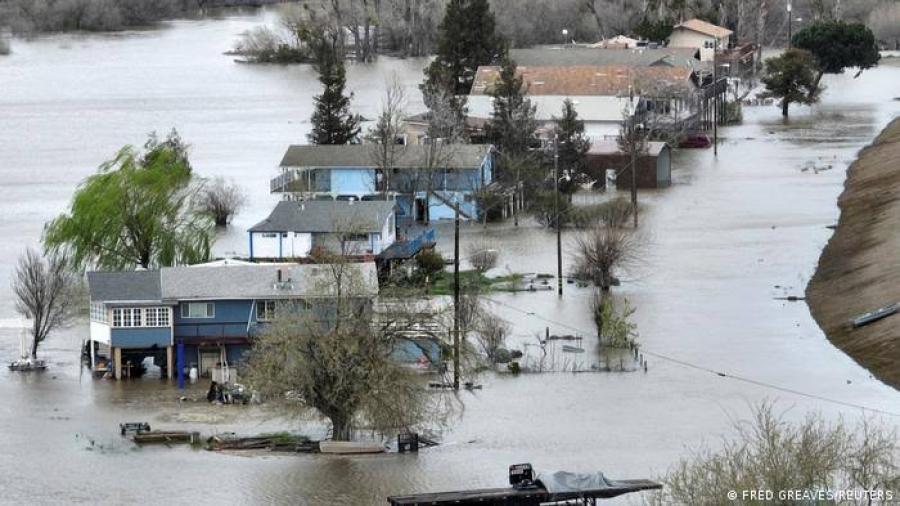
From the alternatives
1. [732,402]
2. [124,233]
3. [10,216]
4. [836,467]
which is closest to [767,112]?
[10,216]

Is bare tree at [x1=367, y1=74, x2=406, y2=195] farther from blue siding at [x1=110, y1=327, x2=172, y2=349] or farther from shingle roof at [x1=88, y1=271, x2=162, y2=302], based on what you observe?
blue siding at [x1=110, y1=327, x2=172, y2=349]

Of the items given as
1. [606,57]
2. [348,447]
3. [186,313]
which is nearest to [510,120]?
[606,57]

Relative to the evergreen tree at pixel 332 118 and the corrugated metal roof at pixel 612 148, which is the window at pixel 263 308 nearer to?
the evergreen tree at pixel 332 118

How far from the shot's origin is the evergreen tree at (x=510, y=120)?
5875 centimetres

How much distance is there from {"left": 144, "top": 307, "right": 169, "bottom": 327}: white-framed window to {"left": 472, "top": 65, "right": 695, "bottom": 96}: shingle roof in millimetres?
35670

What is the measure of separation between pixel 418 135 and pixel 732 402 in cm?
2940

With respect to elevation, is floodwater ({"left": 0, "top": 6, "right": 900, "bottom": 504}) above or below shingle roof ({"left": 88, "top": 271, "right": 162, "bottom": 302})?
below

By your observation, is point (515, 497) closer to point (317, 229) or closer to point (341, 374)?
point (341, 374)

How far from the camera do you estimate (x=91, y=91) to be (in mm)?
89562

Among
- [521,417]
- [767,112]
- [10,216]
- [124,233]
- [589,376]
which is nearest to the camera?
[521,417]

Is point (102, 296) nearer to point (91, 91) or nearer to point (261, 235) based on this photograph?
point (261, 235)

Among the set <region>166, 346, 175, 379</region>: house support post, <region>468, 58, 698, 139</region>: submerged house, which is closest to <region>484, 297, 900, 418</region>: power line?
<region>166, 346, 175, 379</region>: house support post

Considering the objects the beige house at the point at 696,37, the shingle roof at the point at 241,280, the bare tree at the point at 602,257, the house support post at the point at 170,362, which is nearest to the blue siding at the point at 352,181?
the bare tree at the point at 602,257

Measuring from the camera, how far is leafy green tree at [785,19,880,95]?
8438cm
